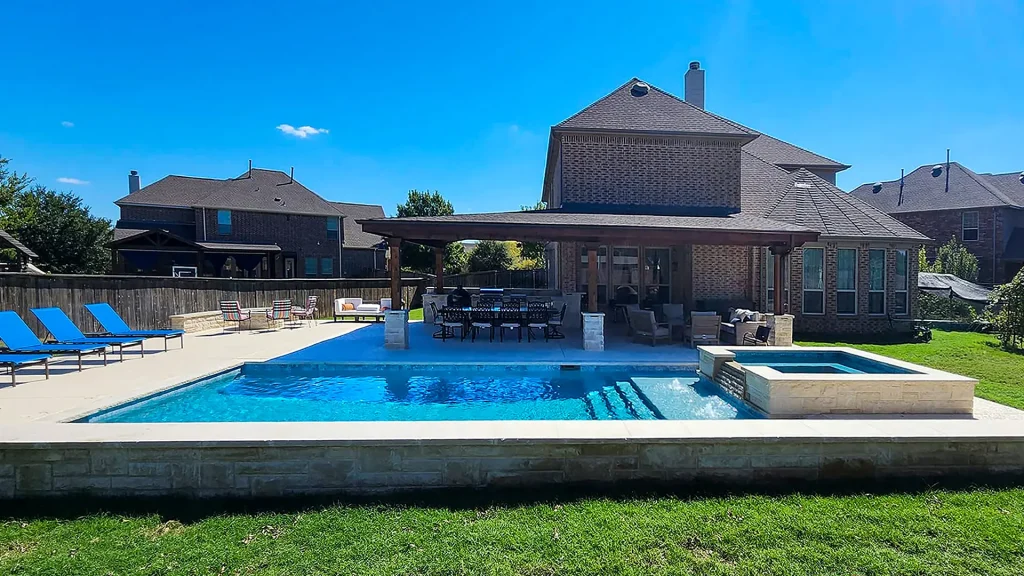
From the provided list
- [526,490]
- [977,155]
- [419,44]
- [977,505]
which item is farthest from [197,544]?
[977,155]

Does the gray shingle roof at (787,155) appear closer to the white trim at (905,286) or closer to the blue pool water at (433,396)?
the white trim at (905,286)

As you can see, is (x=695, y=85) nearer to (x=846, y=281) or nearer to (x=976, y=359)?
(x=846, y=281)

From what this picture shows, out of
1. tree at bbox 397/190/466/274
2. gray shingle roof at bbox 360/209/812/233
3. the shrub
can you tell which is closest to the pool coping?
gray shingle roof at bbox 360/209/812/233

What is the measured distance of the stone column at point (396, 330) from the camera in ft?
35.6

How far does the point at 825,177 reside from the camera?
20266 millimetres

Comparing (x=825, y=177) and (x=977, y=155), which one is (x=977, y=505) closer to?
(x=825, y=177)

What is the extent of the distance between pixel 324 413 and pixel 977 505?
701cm

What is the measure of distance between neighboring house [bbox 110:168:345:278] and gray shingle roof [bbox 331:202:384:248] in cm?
192

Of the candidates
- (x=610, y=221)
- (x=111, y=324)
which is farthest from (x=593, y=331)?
(x=111, y=324)

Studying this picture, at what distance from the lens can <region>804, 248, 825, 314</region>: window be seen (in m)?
14.6

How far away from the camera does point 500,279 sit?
29.5 meters

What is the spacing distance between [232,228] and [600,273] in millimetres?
24516

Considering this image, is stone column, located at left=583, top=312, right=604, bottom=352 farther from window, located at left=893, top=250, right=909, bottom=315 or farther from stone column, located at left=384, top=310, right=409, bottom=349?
→ window, located at left=893, top=250, right=909, bottom=315

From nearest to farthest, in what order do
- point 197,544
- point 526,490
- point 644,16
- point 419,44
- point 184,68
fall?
point 197,544 < point 526,490 < point 644,16 < point 419,44 < point 184,68
